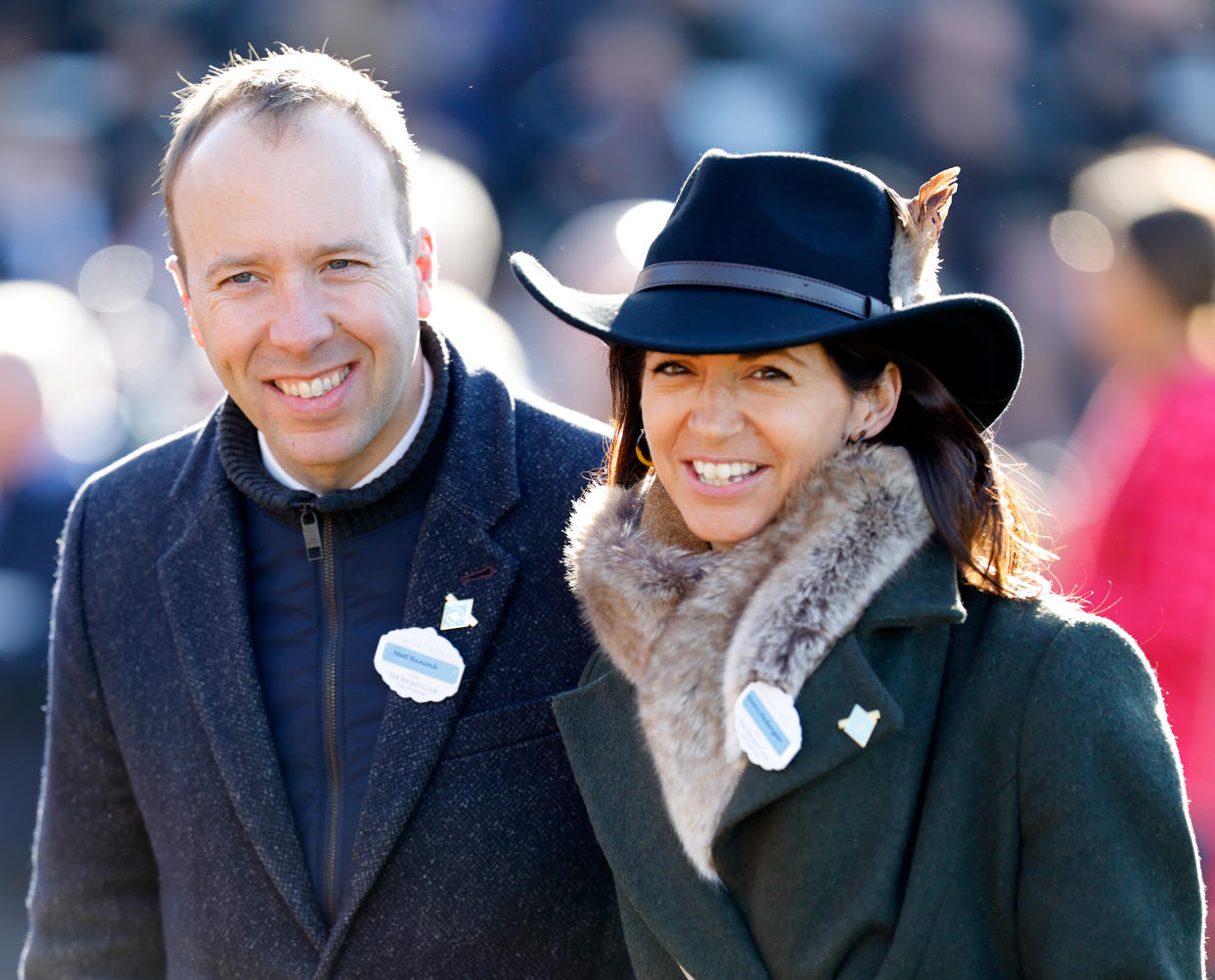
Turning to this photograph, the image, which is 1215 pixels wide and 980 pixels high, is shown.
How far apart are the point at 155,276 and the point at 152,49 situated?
1.07 metres

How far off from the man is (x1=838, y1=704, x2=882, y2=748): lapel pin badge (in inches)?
29.3

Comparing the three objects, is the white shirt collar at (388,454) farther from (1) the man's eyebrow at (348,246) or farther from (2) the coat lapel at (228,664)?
(1) the man's eyebrow at (348,246)

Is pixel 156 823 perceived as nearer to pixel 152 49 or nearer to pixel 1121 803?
pixel 1121 803

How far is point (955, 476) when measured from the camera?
77.4 inches

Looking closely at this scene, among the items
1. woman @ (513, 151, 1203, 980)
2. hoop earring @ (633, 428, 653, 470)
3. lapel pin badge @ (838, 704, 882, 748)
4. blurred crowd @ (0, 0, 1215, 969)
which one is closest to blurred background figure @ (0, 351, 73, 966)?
blurred crowd @ (0, 0, 1215, 969)

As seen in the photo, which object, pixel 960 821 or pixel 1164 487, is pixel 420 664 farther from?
pixel 1164 487

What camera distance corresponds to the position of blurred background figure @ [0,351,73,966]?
4598 millimetres

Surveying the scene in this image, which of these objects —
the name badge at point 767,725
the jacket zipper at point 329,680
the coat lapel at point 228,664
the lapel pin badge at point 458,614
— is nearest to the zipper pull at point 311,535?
the jacket zipper at point 329,680

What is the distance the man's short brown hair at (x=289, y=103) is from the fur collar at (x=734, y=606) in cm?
96

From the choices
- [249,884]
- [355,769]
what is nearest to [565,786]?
[355,769]

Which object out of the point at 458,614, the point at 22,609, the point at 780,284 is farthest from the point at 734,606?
the point at 22,609

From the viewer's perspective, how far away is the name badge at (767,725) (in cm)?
188

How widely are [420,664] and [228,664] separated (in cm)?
38

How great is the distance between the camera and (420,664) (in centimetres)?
245
